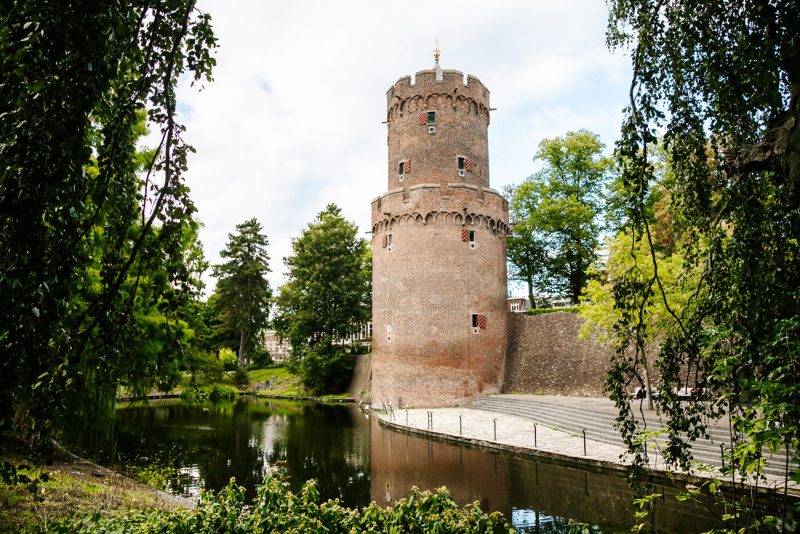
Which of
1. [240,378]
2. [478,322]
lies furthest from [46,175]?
[240,378]

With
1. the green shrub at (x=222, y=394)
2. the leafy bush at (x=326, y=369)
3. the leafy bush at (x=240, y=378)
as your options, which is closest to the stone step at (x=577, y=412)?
the leafy bush at (x=326, y=369)

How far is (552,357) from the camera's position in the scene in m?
23.4

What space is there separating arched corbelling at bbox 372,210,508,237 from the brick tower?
0.05m

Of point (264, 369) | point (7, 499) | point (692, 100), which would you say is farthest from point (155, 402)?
point (692, 100)

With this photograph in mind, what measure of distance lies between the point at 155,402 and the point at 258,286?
1496cm

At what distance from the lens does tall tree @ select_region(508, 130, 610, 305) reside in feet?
101

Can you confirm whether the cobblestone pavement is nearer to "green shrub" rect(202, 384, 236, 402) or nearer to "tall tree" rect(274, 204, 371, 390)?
"green shrub" rect(202, 384, 236, 402)

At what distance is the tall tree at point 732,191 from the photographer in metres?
3.14

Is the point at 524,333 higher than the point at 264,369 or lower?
higher

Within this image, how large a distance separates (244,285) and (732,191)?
4320cm

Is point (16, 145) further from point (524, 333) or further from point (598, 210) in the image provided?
point (598, 210)

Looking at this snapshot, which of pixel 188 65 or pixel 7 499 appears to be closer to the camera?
pixel 188 65

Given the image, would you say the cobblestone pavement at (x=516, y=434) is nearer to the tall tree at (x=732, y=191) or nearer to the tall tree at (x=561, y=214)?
the tall tree at (x=732, y=191)

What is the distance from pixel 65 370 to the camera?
258 cm
